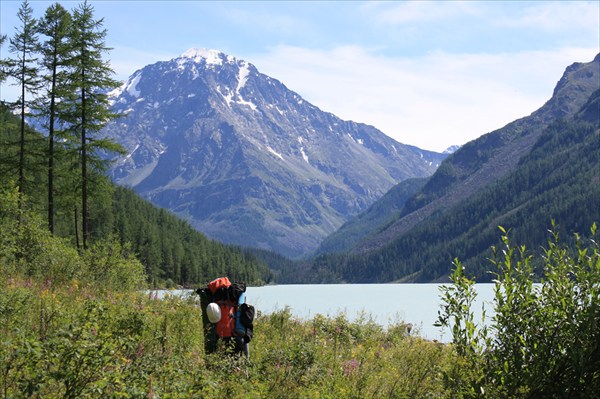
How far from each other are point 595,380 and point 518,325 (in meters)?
0.96

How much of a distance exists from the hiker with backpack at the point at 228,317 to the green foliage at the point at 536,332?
3925mm

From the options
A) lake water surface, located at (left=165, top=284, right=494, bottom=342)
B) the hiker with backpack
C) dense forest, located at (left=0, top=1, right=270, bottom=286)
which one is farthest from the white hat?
dense forest, located at (left=0, top=1, right=270, bottom=286)

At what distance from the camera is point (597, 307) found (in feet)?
20.0

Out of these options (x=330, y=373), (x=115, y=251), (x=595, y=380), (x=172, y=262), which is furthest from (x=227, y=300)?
(x=172, y=262)

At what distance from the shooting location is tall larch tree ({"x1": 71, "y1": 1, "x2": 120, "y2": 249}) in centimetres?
2945

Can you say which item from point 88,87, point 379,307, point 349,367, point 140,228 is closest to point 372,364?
point 349,367

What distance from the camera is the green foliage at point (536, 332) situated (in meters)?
6.21

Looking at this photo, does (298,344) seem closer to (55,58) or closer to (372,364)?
(372,364)

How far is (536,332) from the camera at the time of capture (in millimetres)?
6562

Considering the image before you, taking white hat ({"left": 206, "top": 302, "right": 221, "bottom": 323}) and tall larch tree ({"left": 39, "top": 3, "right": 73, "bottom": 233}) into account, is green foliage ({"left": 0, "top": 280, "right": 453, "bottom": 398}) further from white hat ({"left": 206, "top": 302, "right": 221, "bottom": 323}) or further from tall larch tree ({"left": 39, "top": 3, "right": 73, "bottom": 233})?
tall larch tree ({"left": 39, "top": 3, "right": 73, "bottom": 233})

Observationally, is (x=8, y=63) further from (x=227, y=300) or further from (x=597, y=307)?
(x=597, y=307)

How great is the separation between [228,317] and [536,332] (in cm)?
510

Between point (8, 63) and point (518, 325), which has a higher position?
point (8, 63)

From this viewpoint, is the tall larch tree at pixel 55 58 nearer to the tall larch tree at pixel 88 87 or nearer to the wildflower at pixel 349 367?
the tall larch tree at pixel 88 87
